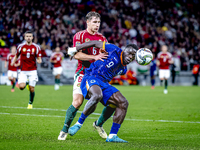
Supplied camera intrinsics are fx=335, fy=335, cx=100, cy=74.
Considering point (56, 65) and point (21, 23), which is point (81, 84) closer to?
point (56, 65)

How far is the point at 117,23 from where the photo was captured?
1164 inches

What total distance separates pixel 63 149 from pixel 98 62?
1.64 m

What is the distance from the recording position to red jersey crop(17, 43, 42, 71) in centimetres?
1102

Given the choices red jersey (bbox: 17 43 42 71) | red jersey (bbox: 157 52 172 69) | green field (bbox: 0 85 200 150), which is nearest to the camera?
green field (bbox: 0 85 200 150)

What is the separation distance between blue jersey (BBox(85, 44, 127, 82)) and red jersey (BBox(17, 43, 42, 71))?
562 centimetres

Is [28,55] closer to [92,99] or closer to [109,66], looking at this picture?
[109,66]

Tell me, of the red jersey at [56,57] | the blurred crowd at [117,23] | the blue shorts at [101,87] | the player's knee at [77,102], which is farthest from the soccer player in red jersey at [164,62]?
the blue shorts at [101,87]

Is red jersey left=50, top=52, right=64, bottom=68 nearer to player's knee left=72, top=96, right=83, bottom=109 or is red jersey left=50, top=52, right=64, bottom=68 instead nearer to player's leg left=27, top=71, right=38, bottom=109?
player's leg left=27, top=71, right=38, bottom=109

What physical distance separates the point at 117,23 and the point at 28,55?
19255 mm

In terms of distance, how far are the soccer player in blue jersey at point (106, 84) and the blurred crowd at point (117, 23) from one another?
19.6 m

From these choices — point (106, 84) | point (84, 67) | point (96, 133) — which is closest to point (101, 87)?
point (106, 84)

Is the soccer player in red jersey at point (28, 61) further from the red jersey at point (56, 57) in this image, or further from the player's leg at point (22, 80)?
the red jersey at point (56, 57)

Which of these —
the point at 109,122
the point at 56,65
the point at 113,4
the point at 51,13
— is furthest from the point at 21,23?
the point at 109,122

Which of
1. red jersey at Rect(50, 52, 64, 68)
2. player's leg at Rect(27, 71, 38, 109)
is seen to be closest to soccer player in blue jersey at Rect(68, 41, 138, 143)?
player's leg at Rect(27, 71, 38, 109)
